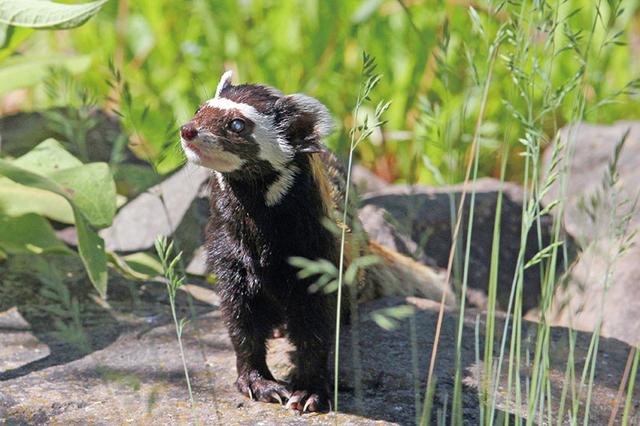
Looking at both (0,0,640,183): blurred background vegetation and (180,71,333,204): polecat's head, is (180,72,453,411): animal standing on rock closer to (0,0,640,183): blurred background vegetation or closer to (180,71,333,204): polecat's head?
(180,71,333,204): polecat's head

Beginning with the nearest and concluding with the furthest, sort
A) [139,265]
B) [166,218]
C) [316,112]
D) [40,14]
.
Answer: [316,112] → [40,14] → [139,265] → [166,218]

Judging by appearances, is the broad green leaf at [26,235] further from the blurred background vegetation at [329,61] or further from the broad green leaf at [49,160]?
the blurred background vegetation at [329,61]

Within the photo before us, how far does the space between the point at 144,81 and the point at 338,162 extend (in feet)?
8.48

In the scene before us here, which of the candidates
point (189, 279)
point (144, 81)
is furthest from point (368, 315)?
point (144, 81)

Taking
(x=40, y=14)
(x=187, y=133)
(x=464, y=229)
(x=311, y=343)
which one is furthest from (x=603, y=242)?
(x=40, y=14)

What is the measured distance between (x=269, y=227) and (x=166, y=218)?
1.92 metres

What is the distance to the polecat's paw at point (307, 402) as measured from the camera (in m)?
2.84

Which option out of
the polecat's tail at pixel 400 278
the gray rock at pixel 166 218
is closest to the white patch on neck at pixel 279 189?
the polecat's tail at pixel 400 278

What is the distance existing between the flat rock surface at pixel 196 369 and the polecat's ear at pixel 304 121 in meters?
0.60

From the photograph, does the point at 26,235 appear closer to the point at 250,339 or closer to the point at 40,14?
the point at 40,14

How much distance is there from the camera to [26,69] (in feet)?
14.0

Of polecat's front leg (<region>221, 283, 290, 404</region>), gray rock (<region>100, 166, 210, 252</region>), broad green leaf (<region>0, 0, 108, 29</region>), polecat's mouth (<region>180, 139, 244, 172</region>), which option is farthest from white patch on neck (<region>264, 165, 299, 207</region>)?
gray rock (<region>100, 166, 210, 252</region>)

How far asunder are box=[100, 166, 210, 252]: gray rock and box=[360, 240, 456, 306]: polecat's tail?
979 mm

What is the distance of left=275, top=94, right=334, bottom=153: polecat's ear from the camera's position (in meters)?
2.81
